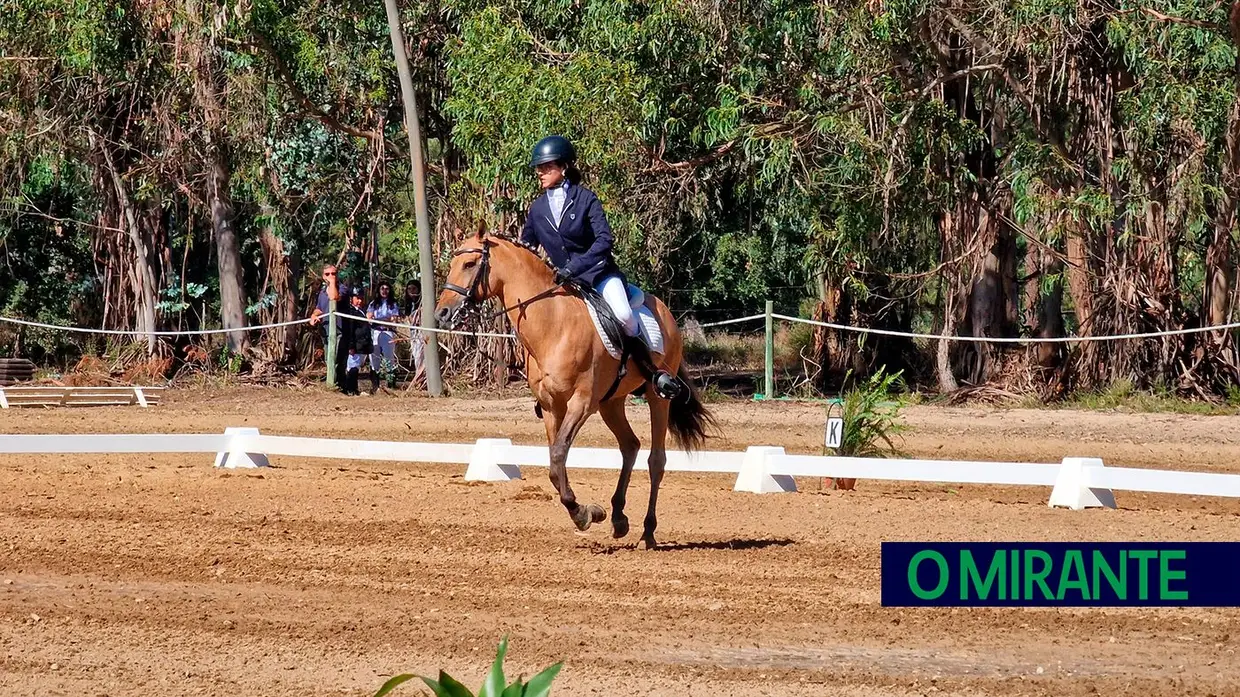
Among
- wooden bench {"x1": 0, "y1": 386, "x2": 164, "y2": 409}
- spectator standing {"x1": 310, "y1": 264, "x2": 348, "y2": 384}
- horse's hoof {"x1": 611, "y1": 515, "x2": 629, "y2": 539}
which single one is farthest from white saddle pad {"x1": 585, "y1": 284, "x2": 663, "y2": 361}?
spectator standing {"x1": 310, "y1": 264, "x2": 348, "y2": 384}

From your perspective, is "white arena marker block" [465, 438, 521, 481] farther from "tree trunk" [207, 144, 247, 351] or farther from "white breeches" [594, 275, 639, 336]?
"tree trunk" [207, 144, 247, 351]

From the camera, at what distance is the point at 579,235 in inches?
411

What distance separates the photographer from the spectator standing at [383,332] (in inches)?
983

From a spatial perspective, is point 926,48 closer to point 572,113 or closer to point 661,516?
point 572,113

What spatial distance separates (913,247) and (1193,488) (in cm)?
1353

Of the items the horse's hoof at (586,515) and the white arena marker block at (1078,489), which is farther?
the white arena marker block at (1078,489)

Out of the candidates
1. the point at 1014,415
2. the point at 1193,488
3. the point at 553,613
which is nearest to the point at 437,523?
the point at 553,613

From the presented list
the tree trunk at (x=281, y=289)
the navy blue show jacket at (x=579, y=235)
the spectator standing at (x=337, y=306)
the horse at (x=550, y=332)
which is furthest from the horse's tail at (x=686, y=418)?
the tree trunk at (x=281, y=289)

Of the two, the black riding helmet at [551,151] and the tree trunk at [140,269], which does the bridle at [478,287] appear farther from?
the tree trunk at [140,269]

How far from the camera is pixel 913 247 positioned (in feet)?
80.4

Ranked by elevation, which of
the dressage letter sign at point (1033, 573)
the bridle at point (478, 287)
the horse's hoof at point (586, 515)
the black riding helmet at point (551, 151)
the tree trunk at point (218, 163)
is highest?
the tree trunk at point (218, 163)

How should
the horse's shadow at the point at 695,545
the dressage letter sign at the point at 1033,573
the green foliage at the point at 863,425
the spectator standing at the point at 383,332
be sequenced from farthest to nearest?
the spectator standing at the point at 383,332, the green foliage at the point at 863,425, the horse's shadow at the point at 695,545, the dressage letter sign at the point at 1033,573

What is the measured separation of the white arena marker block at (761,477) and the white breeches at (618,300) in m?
3.12

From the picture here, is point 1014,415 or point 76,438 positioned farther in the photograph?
point 1014,415
